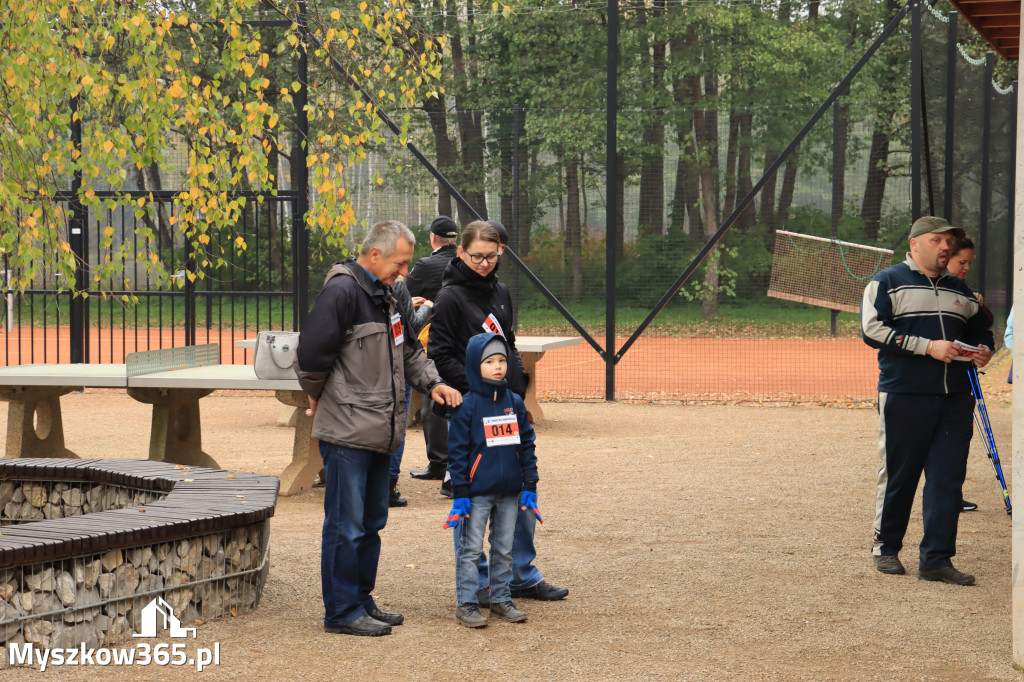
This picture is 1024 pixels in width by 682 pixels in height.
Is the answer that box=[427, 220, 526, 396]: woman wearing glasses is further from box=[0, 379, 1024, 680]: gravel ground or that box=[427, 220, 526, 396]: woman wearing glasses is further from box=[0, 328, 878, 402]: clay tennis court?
box=[0, 328, 878, 402]: clay tennis court

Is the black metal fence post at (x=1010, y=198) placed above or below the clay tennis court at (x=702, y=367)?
above

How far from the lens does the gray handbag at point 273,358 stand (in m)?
7.09

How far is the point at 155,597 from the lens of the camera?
14.3 ft

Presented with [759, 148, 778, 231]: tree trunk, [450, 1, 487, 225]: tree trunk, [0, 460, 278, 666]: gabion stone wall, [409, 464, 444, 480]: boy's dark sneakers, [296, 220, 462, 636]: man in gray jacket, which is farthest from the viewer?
[759, 148, 778, 231]: tree trunk

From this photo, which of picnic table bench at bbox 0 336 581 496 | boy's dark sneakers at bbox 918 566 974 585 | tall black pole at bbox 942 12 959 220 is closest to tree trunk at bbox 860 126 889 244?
tall black pole at bbox 942 12 959 220

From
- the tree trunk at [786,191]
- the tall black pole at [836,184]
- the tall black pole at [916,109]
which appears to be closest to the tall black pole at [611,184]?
the tall black pole at [916,109]

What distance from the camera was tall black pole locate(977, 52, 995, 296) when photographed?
13.7m

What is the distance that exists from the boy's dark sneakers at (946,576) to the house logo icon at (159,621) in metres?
3.29

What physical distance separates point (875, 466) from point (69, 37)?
6.10 meters

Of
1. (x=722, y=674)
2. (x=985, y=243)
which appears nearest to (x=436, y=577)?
(x=722, y=674)

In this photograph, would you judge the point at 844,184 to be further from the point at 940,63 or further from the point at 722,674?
the point at 722,674

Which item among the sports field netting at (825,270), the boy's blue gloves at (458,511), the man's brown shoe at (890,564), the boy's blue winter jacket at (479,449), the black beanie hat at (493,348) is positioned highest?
the sports field netting at (825,270)

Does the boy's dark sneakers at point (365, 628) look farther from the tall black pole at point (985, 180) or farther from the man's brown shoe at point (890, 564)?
the tall black pole at point (985, 180)

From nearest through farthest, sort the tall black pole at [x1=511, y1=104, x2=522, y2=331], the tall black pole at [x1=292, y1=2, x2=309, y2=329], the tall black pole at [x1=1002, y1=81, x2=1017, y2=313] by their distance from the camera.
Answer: the tall black pole at [x1=292, y1=2, x2=309, y2=329]
the tall black pole at [x1=511, y1=104, x2=522, y2=331]
the tall black pole at [x1=1002, y1=81, x2=1017, y2=313]
